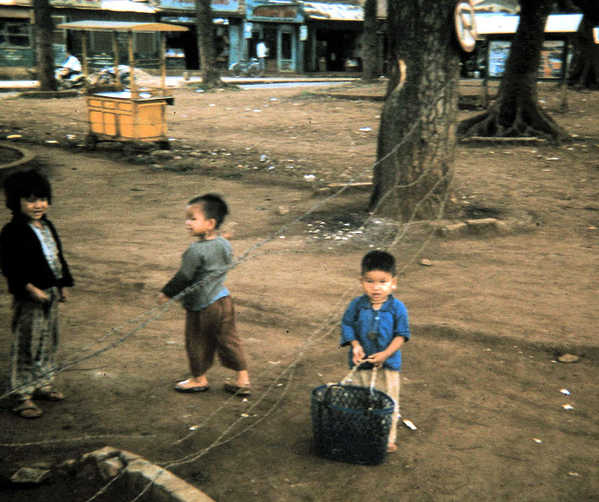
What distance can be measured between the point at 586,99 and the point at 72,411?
18.8m

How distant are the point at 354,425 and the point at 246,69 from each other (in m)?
33.2

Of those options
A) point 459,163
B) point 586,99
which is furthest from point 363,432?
point 586,99

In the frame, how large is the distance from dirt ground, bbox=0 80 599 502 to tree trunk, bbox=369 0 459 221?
0.44 metres

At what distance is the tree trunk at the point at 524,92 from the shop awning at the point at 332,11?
26163mm

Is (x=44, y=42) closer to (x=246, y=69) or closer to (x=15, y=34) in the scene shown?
(x=15, y=34)

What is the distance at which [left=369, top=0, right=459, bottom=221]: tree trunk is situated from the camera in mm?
7434

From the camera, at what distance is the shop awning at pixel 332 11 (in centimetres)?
3772

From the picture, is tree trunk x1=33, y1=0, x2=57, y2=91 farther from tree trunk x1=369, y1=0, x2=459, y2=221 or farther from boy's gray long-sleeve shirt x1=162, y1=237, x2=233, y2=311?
boy's gray long-sleeve shirt x1=162, y1=237, x2=233, y2=311

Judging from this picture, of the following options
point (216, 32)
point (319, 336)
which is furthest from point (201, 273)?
point (216, 32)

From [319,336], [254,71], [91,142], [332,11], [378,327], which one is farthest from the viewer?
[332,11]

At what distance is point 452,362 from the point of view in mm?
4520

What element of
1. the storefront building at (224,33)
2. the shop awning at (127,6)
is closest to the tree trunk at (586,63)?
the storefront building at (224,33)

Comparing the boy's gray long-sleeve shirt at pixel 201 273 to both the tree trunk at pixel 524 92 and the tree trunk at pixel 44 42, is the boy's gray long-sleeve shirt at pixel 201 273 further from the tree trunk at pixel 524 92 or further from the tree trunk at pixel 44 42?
the tree trunk at pixel 44 42

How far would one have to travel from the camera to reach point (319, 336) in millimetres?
4969
